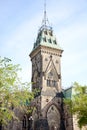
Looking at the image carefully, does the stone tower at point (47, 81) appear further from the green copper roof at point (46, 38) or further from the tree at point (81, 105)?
the tree at point (81, 105)

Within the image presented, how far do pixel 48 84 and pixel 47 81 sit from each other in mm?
828

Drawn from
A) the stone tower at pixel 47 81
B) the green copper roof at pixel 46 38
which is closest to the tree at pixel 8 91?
the stone tower at pixel 47 81

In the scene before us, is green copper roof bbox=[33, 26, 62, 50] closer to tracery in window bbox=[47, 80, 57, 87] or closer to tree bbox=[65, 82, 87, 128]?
tracery in window bbox=[47, 80, 57, 87]

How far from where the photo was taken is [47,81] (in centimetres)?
6644

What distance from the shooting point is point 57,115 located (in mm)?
62500

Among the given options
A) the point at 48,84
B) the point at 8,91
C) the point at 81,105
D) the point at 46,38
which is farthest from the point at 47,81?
the point at 8,91

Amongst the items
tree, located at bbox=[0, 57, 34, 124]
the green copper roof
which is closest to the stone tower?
the green copper roof

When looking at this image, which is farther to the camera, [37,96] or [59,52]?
[59,52]

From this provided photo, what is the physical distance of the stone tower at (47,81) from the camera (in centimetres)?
6072

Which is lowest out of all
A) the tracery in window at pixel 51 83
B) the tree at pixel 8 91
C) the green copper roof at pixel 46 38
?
the tree at pixel 8 91

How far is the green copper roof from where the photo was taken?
231ft

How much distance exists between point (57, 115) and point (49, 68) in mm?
12737

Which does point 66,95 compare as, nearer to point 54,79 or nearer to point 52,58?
point 54,79

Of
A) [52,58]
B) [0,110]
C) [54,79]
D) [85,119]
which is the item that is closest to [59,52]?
[52,58]
